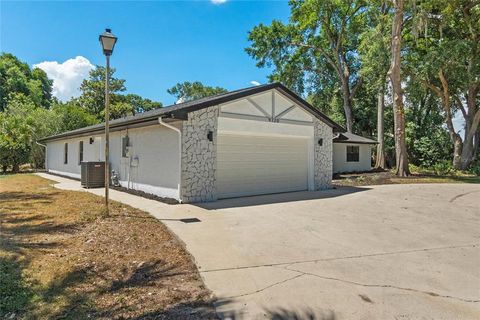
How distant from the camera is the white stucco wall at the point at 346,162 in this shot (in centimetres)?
2009

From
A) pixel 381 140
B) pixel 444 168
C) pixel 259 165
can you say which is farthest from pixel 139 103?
pixel 259 165

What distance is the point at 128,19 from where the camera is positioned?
35.9 feet

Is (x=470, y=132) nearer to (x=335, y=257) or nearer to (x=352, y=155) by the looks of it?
(x=352, y=155)

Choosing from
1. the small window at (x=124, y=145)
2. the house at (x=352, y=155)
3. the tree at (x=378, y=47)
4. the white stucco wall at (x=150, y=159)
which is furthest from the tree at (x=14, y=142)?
the tree at (x=378, y=47)

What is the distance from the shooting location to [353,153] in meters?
21.1

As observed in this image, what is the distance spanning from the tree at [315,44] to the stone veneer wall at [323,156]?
45.6ft

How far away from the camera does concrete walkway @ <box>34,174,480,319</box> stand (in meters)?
2.97

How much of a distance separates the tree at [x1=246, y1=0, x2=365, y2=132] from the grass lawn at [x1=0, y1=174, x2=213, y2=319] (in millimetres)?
22315

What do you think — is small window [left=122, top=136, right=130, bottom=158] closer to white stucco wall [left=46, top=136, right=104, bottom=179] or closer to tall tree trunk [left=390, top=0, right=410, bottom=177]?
white stucco wall [left=46, top=136, right=104, bottom=179]

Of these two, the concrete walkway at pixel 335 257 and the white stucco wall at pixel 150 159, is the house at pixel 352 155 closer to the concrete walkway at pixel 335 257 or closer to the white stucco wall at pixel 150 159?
the concrete walkway at pixel 335 257

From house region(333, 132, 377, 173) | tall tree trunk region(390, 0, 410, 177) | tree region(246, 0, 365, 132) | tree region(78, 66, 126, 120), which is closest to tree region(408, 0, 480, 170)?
tall tree trunk region(390, 0, 410, 177)

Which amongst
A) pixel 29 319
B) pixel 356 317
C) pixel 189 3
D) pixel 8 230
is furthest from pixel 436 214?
pixel 189 3

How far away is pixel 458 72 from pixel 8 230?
2229cm

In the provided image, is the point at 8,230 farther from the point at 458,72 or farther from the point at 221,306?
the point at 458,72
